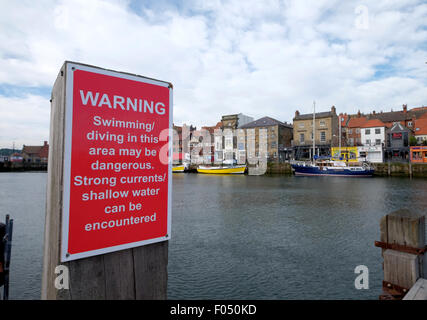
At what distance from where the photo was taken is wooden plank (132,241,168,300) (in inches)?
69.7

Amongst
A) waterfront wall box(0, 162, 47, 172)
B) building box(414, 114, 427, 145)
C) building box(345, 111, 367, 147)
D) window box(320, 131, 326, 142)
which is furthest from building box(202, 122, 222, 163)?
waterfront wall box(0, 162, 47, 172)

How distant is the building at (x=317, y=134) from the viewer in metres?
59.7

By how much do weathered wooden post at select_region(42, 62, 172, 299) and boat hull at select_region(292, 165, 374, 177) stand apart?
50166 mm

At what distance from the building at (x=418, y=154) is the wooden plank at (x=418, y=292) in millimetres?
58805

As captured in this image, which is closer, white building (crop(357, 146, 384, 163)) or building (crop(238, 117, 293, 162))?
white building (crop(357, 146, 384, 163))

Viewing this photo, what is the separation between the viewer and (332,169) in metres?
48.7

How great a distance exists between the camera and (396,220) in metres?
2.76

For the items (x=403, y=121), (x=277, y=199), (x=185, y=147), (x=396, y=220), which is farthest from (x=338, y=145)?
(x=396, y=220)

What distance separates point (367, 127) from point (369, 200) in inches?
1686

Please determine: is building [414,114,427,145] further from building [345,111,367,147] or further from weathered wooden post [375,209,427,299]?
weathered wooden post [375,209,427,299]

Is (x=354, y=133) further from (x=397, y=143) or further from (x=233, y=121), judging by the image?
(x=233, y=121)

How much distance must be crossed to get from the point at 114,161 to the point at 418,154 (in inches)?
2456

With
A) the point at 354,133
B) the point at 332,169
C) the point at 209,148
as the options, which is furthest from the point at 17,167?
the point at 354,133
